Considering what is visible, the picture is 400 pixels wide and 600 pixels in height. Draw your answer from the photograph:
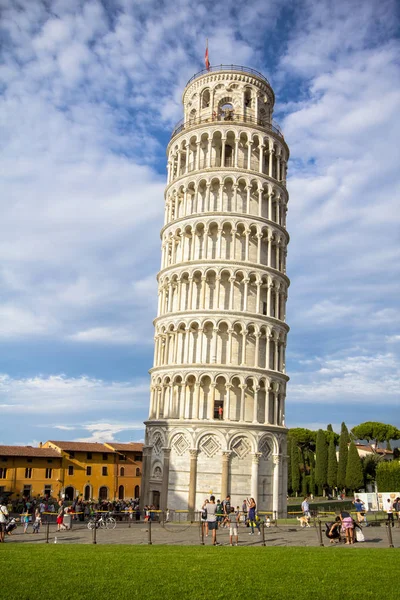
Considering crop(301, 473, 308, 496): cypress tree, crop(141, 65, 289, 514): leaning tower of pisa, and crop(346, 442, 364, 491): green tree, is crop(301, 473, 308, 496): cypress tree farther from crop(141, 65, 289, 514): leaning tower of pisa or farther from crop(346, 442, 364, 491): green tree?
crop(141, 65, 289, 514): leaning tower of pisa

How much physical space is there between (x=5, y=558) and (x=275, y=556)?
27.8 feet

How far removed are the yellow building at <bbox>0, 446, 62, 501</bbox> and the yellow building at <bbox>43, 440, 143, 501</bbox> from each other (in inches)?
57.3

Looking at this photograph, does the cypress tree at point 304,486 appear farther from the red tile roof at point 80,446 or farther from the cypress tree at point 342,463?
the red tile roof at point 80,446

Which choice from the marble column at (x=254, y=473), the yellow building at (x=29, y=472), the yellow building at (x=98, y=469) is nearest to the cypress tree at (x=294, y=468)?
the yellow building at (x=98, y=469)

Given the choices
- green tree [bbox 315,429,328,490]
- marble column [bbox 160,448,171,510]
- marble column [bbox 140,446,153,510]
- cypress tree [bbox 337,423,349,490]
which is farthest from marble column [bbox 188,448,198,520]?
green tree [bbox 315,429,328,490]

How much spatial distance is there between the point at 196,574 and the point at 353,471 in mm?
74809

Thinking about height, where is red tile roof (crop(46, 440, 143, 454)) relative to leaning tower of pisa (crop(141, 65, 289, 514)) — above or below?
below

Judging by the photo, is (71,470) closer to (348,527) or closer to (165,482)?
(165,482)

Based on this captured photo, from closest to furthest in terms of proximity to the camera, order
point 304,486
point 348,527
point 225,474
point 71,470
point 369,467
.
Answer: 1. point 348,527
2. point 225,474
3. point 71,470
4. point 369,467
5. point 304,486

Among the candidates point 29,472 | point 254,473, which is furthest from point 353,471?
point 254,473

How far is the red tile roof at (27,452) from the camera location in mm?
78438

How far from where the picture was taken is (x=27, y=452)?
262 ft

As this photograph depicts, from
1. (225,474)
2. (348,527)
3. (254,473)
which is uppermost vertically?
(254,473)

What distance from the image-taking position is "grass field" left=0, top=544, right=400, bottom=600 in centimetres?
1360
